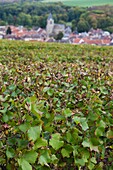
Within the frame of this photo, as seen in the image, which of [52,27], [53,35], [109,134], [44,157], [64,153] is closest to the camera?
[44,157]

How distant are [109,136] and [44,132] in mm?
682

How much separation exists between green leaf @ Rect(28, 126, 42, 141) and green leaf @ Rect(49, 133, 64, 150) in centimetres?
20

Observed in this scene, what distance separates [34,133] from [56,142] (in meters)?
0.25

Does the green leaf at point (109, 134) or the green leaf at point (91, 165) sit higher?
the green leaf at point (109, 134)

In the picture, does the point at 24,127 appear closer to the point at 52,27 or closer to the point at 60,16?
the point at 52,27

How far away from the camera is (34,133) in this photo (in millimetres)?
2133

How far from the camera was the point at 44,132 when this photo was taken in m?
2.35

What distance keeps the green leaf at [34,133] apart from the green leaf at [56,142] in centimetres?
20

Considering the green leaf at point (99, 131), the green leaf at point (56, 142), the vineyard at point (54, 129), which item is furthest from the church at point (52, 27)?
the green leaf at point (56, 142)

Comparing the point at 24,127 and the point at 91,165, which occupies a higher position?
the point at 24,127

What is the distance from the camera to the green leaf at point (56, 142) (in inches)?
91.0

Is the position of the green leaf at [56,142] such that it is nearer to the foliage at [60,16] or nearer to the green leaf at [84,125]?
the green leaf at [84,125]

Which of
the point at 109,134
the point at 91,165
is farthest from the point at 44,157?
the point at 109,134

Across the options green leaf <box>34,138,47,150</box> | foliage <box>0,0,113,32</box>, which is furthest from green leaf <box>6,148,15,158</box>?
foliage <box>0,0,113,32</box>
